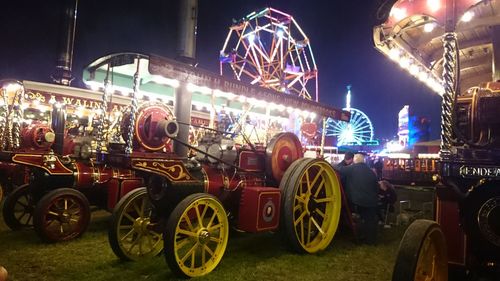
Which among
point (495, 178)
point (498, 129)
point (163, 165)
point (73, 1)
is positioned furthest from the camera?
point (73, 1)

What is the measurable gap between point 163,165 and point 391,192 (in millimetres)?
5212

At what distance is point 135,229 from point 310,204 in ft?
7.71

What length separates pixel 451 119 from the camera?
123 inches

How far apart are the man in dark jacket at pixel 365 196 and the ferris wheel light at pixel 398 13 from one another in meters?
2.30

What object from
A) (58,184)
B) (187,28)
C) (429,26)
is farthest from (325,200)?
(187,28)

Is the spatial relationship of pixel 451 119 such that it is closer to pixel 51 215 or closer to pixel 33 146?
pixel 51 215

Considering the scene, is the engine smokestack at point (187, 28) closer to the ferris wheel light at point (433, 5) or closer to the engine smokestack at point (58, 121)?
the engine smokestack at point (58, 121)

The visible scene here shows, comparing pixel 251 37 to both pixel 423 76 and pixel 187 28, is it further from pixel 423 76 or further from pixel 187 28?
pixel 423 76

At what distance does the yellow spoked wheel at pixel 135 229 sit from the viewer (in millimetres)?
4500

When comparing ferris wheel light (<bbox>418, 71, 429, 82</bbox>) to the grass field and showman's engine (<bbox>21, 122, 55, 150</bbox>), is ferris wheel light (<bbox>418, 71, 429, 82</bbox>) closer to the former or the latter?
the grass field

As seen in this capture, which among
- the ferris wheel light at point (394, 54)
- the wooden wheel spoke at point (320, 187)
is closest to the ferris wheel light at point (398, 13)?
the ferris wheel light at point (394, 54)

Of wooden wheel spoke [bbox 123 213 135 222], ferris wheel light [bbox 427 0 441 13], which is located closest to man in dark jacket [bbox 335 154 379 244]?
ferris wheel light [bbox 427 0 441 13]

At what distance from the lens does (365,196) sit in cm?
609

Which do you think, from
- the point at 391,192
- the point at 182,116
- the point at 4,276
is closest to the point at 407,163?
the point at 391,192
